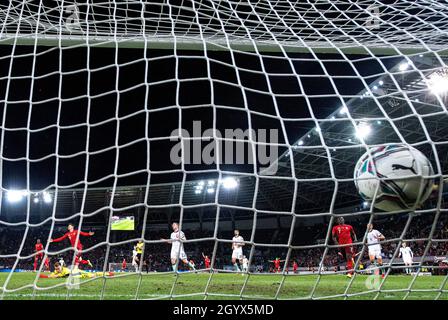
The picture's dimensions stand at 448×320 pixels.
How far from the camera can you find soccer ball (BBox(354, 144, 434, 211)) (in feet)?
8.25

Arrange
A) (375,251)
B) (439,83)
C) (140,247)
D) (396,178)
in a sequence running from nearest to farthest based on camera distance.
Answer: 1. (396,178)
2. (439,83)
3. (375,251)
4. (140,247)

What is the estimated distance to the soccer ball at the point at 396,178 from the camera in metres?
2.52

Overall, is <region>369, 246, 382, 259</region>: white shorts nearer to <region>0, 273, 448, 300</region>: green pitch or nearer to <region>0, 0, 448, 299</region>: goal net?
<region>0, 0, 448, 299</region>: goal net

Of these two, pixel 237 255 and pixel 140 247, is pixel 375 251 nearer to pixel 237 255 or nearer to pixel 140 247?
pixel 237 255

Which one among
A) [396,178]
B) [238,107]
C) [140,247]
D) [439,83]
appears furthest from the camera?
[140,247]

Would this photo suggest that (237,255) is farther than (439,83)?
Yes

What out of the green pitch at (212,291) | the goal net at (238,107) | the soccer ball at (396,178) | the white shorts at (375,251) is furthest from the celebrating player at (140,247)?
the white shorts at (375,251)

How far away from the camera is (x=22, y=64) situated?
4840 mm

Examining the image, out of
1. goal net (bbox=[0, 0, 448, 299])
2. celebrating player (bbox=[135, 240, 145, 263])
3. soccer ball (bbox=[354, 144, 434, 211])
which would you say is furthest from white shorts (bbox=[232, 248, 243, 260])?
soccer ball (bbox=[354, 144, 434, 211])

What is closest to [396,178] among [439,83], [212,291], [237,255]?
[212,291]

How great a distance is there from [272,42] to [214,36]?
0.48 metres

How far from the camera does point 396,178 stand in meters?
2.43
